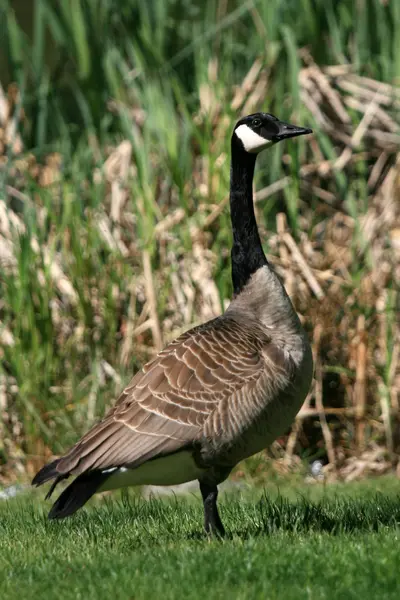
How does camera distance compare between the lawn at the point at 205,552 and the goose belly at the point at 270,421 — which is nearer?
the lawn at the point at 205,552

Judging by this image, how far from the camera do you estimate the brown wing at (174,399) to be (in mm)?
4859

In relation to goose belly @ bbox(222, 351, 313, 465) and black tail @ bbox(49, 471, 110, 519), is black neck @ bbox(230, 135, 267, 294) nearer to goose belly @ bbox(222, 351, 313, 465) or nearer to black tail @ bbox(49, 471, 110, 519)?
goose belly @ bbox(222, 351, 313, 465)

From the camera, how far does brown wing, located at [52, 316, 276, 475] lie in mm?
4859

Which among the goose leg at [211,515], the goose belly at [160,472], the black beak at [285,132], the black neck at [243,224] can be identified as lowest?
the goose leg at [211,515]

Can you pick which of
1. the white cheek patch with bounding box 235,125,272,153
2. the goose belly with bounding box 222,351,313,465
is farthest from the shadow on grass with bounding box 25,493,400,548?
the white cheek patch with bounding box 235,125,272,153

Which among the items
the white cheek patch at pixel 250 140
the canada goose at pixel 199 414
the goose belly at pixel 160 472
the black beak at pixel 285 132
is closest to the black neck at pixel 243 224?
the white cheek patch at pixel 250 140

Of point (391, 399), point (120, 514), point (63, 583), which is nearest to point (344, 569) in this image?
point (63, 583)

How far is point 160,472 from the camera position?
16.6 feet

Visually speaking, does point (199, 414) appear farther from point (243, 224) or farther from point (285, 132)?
point (285, 132)

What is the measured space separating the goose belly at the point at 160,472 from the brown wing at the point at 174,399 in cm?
10

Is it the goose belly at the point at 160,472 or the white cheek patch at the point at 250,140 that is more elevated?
the white cheek patch at the point at 250,140

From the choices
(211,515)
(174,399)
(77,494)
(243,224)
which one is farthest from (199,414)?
(243,224)

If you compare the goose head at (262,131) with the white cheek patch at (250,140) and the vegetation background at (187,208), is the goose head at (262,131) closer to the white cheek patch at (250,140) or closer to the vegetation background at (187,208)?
the white cheek patch at (250,140)

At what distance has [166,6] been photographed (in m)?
8.98
